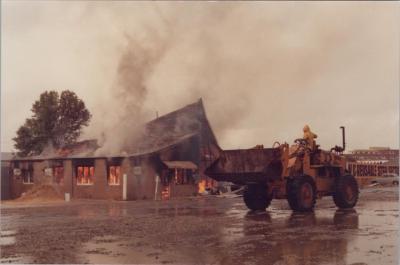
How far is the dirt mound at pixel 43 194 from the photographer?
1029 inches

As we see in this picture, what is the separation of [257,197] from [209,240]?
691 centimetres

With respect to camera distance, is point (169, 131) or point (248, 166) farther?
point (169, 131)

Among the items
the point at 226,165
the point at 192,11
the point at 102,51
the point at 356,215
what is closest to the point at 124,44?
the point at 102,51

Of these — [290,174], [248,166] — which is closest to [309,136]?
[290,174]

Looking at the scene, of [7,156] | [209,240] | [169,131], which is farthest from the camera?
[7,156]

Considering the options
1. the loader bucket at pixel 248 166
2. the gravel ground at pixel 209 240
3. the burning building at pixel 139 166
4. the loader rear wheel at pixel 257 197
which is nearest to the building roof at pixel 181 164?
the burning building at pixel 139 166

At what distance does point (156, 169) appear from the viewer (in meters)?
25.8

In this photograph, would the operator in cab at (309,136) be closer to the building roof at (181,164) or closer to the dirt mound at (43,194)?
the building roof at (181,164)

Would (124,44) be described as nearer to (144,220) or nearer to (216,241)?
(144,220)

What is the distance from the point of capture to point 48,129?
2725 centimetres

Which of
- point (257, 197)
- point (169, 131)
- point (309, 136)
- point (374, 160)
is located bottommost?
point (257, 197)

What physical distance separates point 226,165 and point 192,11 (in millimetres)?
4705

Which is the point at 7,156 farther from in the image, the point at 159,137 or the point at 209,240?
the point at 209,240

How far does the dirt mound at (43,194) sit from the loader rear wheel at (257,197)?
13554mm
